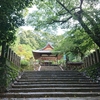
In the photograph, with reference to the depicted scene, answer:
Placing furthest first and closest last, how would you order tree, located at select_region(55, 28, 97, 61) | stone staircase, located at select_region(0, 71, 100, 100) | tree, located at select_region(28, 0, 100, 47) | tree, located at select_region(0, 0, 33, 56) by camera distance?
tree, located at select_region(55, 28, 97, 61) < tree, located at select_region(28, 0, 100, 47) < stone staircase, located at select_region(0, 71, 100, 100) < tree, located at select_region(0, 0, 33, 56)

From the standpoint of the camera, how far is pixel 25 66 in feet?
55.9

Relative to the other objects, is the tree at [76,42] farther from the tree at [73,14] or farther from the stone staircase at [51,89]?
the stone staircase at [51,89]

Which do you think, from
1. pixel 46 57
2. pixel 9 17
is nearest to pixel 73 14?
pixel 9 17

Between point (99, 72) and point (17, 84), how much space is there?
424 cm

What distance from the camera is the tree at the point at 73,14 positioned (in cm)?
812

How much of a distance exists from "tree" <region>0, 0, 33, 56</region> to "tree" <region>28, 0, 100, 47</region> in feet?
12.2

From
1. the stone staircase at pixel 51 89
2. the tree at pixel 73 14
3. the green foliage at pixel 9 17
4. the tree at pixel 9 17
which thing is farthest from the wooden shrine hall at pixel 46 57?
the green foliage at pixel 9 17

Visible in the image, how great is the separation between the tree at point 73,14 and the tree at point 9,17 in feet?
12.2

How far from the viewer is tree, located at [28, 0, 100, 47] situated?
8.12m

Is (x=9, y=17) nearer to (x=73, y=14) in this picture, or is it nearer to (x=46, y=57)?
(x=73, y=14)

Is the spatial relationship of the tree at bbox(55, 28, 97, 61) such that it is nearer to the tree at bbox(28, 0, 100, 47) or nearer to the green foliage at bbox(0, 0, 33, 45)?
the tree at bbox(28, 0, 100, 47)

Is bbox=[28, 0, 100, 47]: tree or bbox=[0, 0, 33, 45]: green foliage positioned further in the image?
bbox=[28, 0, 100, 47]: tree

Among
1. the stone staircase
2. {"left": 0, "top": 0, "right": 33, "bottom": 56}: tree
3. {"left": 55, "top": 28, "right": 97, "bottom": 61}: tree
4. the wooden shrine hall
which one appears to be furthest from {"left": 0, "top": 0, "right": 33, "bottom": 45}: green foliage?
the wooden shrine hall

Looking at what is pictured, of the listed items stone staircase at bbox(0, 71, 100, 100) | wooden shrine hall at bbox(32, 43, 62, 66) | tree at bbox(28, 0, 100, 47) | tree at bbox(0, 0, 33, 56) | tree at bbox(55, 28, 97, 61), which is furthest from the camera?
wooden shrine hall at bbox(32, 43, 62, 66)
